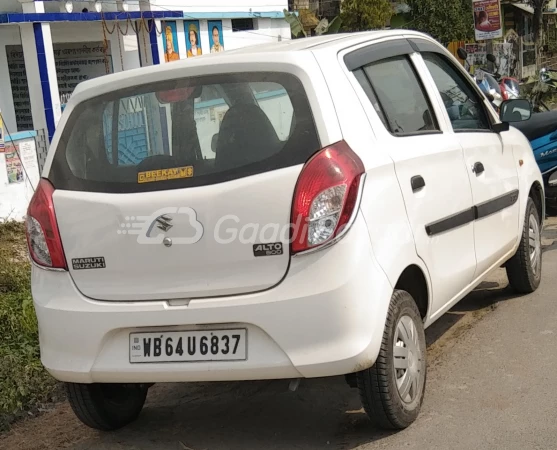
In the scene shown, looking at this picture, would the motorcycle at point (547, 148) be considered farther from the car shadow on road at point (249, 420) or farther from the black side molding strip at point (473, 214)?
the car shadow on road at point (249, 420)

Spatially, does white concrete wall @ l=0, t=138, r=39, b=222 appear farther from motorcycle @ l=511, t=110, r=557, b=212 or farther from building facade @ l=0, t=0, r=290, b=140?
motorcycle @ l=511, t=110, r=557, b=212

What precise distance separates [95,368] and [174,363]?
38 centimetres

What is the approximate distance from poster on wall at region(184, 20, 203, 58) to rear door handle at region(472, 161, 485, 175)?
12.2 metres

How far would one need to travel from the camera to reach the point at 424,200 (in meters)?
4.25

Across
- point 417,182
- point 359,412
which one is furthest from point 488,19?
point 359,412

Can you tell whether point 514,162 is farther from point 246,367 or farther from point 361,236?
point 246,367

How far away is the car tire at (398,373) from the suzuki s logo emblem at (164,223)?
3.39 ft

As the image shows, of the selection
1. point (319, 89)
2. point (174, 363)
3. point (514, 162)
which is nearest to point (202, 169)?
point (319, 89)

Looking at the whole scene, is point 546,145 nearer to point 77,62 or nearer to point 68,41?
point 68,41

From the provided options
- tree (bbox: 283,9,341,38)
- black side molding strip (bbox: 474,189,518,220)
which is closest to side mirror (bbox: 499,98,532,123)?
black side molding strip (bbox: 474,189,518,220)

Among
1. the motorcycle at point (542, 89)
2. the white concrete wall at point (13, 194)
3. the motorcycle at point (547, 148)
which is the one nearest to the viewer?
the motorcycle at point (547, 148)

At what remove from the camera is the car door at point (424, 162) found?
414cm

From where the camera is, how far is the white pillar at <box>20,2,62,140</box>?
1256cm

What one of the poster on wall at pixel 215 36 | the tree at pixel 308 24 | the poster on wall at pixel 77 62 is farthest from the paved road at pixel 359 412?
the poster on wall at pixel 215 36
